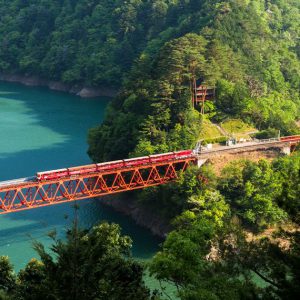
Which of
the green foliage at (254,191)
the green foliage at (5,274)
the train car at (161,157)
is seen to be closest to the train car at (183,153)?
the train car at (161,157)

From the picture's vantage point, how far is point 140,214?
5350cm

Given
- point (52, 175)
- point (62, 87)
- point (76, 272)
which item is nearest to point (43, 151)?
point (52, 175)

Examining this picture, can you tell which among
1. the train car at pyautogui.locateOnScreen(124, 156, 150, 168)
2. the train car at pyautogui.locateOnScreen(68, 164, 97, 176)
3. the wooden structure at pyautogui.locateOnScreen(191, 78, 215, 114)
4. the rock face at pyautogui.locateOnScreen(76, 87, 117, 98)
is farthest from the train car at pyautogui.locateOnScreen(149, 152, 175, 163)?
the rock face at pyautogui.locateOnScreen(76, 87, 117, 98)

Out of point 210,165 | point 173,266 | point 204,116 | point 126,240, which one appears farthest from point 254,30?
point 173,266

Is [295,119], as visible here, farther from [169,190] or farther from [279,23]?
[279,23]

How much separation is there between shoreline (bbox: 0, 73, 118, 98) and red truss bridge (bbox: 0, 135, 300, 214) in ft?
177

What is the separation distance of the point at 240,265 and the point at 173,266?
299 cm

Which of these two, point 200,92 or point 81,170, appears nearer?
point 81,170

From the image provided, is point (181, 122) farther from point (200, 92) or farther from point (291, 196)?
point (291, 196)

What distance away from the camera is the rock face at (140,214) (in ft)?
165

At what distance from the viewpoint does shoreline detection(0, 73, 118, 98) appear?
110 meters

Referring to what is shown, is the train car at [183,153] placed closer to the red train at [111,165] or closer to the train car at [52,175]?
the red train at [111,165]

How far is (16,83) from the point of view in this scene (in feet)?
404

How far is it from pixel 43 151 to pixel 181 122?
2237 centimetres
